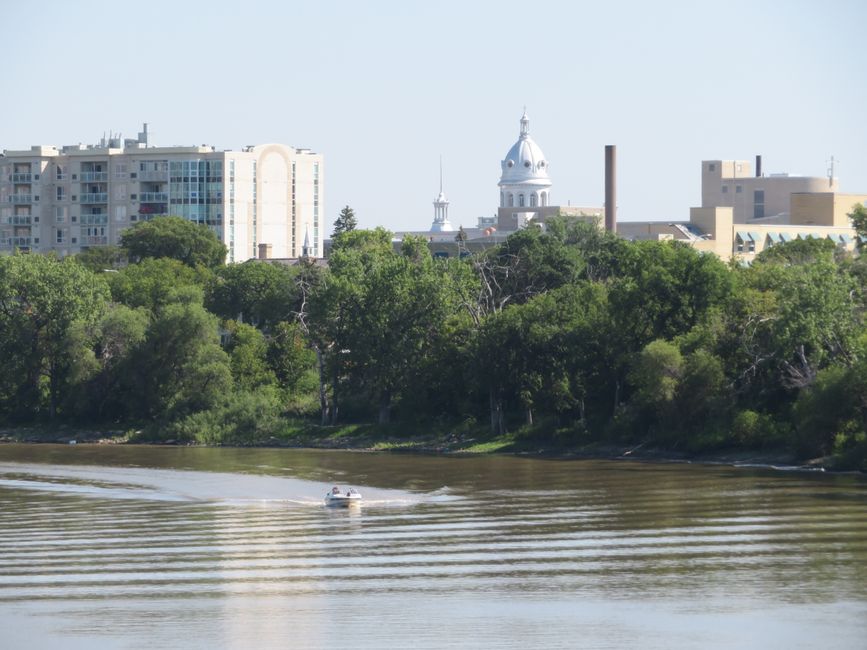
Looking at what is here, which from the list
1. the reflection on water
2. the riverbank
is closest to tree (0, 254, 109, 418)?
the riverbank

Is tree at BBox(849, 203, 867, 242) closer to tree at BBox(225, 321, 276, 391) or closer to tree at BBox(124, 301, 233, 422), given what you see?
tree at BBox(225, 321, 276, 391)

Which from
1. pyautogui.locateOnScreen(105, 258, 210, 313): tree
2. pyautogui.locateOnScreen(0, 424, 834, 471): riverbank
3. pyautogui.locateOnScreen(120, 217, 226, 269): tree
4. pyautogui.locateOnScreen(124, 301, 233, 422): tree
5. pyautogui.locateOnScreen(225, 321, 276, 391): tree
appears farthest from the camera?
pyautogui.locateOnScreen(120, 217, 226, 269): tree

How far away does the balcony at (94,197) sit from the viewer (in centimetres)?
17338

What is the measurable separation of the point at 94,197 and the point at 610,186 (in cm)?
5137

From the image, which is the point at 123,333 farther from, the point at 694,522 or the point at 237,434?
the point at 694,522

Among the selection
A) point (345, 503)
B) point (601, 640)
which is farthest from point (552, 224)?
point (601, 640)

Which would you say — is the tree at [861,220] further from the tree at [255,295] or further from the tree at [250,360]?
the tree at [255,295]

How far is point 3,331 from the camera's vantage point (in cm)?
10638

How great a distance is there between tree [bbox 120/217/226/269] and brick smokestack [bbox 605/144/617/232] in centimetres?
3752

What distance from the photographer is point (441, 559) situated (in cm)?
4894

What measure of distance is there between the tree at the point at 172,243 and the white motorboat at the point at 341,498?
3213 inches

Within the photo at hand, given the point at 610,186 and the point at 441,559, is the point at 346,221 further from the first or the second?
Result: the point at 441,559

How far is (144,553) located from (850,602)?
2033cm

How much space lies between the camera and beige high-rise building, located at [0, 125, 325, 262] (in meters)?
170
